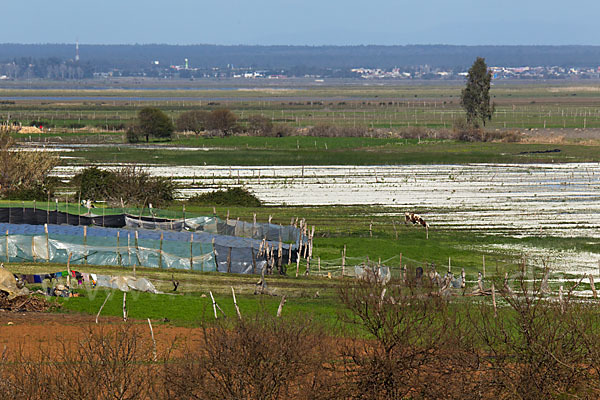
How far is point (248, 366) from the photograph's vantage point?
69.2 ft

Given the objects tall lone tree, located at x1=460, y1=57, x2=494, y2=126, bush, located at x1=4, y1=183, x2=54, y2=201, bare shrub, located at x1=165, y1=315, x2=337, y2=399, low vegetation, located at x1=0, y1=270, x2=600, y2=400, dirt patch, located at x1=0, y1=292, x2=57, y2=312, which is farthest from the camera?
tall lone tree, located at x1=460, y1=57, x2=494, y2=126

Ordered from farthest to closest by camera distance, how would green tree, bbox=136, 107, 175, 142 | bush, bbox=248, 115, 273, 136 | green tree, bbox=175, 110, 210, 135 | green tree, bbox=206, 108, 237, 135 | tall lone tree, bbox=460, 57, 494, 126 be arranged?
tall lone tree, bbox=460, 57, 494, 126
green tree, bbox=175, 110, 210, 135
bush, bbox=248, 115, 273, 136
green tree, bbox=206, 108, 237, 135
green tree, bbox=136, 107, 175, 142

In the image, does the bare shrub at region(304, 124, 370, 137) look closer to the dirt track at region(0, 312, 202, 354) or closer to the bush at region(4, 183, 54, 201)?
the bush at region(4, 183, 54, 201)

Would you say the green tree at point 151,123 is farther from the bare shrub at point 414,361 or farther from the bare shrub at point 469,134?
the bare shrub at point 414,361

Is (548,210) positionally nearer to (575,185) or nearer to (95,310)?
(575,185)

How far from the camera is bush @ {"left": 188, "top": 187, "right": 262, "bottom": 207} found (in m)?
62.6

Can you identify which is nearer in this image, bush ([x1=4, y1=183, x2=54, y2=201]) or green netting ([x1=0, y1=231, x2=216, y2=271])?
green netting ([x1=0, y1=231, x2=216, y2=271])

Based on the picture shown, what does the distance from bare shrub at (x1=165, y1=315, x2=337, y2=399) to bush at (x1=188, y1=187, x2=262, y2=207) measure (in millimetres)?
40746

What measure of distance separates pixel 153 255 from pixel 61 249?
4.28 meters

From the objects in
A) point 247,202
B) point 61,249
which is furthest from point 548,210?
point 61,249

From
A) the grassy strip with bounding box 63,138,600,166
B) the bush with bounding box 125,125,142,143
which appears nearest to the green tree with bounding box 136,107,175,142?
the bush with bounding box 125,125,142,143

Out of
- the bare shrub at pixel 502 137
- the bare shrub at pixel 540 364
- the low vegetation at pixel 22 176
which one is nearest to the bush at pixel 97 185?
the low vegetation at pixel 22 176

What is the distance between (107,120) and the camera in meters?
151

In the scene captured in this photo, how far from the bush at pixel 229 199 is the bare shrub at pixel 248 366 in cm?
4075
